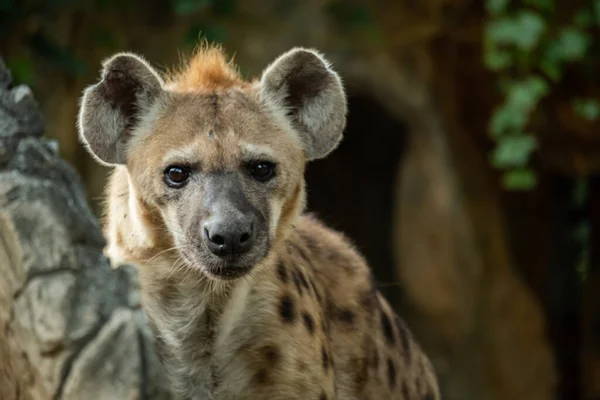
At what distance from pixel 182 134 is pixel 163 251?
0.31 meters

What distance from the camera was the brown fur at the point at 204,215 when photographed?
2.72 metres

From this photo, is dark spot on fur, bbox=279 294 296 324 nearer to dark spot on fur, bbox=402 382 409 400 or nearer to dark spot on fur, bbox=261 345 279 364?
dark spot on fur, bbox=261 345 279 364

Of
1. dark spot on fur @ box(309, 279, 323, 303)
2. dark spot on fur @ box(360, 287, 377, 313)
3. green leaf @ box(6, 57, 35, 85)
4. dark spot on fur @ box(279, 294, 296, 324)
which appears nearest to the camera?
dark spot on fur @ box(279, 294, 296, 324)

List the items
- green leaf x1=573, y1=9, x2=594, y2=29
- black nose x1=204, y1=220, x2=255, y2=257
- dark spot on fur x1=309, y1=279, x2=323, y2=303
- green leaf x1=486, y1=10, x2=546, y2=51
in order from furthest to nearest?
green leaf x1=573, y1=9, x2=594, y2=29
green leaf x1=486, y1=10, x2=546, y2=51
dark spot on fur x1=309, y1=279, x2=323, y2=303
black nose x1=204, y1=220, x2=255, y2=257

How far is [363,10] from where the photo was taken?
223 inches

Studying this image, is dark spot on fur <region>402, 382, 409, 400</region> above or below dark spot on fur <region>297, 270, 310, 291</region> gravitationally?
below

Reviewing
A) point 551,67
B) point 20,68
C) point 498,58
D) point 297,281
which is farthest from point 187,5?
point 297,281

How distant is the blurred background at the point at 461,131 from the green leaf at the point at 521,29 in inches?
0.4

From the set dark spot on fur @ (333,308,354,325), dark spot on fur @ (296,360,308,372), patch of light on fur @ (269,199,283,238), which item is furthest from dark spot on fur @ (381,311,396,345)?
patch of light on fur @ (269,199,283,238)

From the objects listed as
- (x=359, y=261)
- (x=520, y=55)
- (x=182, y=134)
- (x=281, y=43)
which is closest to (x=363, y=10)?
(x=281, y=43)

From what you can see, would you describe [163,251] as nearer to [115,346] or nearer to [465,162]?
[115,346]

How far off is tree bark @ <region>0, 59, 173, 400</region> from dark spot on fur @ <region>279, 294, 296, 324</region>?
1365mm

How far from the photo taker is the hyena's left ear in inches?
115

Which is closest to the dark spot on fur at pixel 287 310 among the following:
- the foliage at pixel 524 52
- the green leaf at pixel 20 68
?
the green leaf at pixel 20 68
